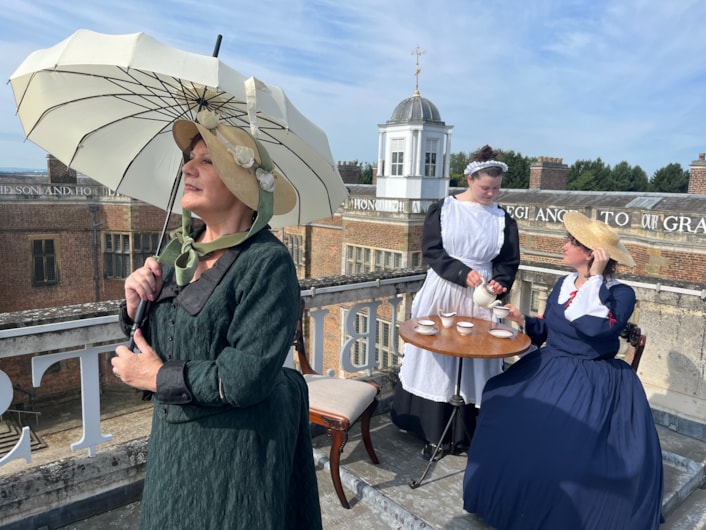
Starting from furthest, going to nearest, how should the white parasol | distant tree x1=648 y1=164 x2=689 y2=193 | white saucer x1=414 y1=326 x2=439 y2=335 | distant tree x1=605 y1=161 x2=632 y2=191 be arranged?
distant tree x1=605 y1=161 x2=632 y2=191
distant tree x1=648 y1=164 x2=689 y2=193
white saucer x1=414 y1=326 x2=439 y2=335
the white parasol

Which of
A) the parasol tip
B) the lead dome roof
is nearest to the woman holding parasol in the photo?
the parasol tip

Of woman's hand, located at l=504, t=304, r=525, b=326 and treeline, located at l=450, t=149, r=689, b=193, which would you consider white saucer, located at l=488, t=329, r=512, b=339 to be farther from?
treeline, located at l=450, t=149, r=689, b=193

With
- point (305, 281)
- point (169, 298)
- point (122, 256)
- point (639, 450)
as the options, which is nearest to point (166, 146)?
point (169, 298)

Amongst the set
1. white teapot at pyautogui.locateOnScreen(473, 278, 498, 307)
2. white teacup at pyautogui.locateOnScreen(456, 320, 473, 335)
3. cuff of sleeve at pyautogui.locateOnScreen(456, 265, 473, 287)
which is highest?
cuff of sleeve at pyautogui.locateOnScreen(456, 265, 473, 287)

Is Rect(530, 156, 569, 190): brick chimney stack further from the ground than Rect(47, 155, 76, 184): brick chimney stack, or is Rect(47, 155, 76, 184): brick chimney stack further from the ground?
Rect(530, 156, 569, 190): brick chimney stack

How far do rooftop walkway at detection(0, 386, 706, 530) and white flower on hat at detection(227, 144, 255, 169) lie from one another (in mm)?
1844

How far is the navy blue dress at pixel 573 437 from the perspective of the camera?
7.13 feet

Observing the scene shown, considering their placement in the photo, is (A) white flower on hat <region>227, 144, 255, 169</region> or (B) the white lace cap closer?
(A) white flower on hat <region>227, 144, 255, 169</region>

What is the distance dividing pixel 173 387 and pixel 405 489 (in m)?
1.89

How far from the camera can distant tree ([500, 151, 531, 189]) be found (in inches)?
1714

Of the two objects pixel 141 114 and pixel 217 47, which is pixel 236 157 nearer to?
pixel 217 47

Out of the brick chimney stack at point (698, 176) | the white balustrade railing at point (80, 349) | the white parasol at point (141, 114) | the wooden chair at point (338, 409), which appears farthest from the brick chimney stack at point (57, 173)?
the brick chimney stack at point (698, 176)

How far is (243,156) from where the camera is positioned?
1.33 meters

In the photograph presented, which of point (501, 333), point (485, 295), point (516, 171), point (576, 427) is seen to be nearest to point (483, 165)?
Answer: point (485, 295)
